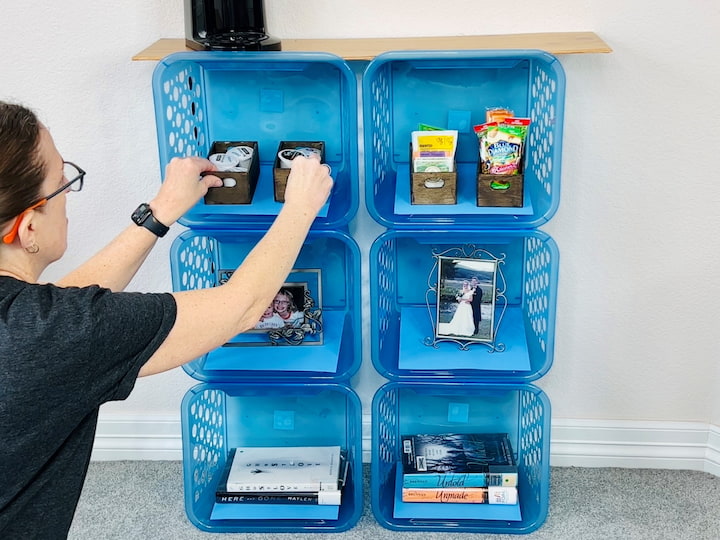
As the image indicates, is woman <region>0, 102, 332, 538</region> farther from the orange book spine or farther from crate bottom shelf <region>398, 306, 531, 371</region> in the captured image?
the orange book spine

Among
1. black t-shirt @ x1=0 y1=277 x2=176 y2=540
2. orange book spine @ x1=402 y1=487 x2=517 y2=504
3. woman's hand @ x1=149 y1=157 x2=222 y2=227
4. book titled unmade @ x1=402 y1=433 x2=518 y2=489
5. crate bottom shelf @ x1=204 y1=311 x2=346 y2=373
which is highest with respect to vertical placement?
woman's hand @ x1=149 y1=157 x2=222 y2=227

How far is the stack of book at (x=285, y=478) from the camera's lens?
203 cm

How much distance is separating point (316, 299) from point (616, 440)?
838 millimetres

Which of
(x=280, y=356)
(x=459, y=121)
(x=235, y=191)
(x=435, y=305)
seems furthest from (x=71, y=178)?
(x=435, y=305)

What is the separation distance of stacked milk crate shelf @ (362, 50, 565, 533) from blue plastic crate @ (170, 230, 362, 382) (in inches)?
3.4

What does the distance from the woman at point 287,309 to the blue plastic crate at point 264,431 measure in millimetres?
143

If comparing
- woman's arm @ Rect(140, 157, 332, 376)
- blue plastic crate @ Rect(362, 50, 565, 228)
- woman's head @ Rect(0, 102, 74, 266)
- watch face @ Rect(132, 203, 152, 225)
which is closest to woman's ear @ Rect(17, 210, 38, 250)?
woman's head @ Rect(0, 102, 74, 266)

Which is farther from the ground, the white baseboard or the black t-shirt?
the black t-shirt

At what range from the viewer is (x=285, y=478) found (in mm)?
2061

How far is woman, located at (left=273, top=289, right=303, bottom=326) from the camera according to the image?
1.94m

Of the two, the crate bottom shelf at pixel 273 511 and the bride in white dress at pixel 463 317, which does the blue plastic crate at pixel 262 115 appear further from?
the crate bottom shelf at pixel 273 511

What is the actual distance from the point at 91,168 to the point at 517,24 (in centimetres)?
99

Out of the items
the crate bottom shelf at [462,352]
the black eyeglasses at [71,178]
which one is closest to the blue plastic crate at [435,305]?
the crate bottom shelf at [462,352]

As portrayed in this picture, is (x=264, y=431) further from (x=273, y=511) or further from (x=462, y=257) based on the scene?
(x=462, y=257)
